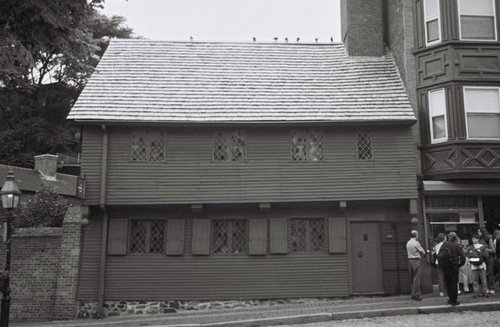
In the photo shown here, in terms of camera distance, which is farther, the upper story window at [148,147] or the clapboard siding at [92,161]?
the upper story window at [148,147]

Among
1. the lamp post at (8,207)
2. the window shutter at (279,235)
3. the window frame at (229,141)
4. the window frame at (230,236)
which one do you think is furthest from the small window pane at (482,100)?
the lamp post at (8,207)

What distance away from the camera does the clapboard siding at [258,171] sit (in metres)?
16.3

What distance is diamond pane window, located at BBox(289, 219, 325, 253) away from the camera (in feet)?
54.7

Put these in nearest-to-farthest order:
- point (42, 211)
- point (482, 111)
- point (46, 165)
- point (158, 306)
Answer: point (158, 306) → point (482, 111) → point (42, 211) → point (46, 165)

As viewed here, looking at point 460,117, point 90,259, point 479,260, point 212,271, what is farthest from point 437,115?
point 90,259

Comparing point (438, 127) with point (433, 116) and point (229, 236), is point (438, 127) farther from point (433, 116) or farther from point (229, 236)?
point (229, 236)

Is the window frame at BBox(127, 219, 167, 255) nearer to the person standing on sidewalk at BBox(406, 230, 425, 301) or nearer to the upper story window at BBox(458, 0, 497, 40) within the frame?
the person standing on sidewalk at BBox(406, 230, 425, 301)

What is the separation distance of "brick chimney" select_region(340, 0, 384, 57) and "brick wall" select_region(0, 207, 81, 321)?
1161 centimetres

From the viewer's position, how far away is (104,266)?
16.0m

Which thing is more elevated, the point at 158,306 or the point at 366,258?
the point at 366,258

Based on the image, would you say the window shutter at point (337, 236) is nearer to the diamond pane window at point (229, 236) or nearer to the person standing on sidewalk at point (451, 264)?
the diamond pane window at point (229, 236)

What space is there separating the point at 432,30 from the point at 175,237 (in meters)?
10.8

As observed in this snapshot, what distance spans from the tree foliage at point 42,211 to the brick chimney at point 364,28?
38.6 ft

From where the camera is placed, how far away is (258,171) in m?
16.6
